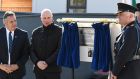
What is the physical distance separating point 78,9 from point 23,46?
6500 mm

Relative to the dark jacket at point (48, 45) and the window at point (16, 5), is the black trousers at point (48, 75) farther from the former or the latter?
the window at point (16, 5)

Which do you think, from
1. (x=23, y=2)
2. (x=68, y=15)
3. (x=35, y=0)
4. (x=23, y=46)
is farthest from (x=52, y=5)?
(x=23, y=46)

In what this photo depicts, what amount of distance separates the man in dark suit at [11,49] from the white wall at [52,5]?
6245mm

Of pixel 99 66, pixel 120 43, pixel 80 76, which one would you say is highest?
pixel 120 43

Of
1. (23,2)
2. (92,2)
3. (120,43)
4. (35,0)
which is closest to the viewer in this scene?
(120,43)

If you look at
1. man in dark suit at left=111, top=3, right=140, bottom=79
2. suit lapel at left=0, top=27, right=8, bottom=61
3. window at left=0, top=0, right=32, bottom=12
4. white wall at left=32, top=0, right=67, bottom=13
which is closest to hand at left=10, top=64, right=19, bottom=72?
suit lapel at left=0, top=27, right=8, bottom=61

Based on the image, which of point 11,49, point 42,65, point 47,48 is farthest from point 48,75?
point 11,49

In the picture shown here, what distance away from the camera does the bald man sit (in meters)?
6.31

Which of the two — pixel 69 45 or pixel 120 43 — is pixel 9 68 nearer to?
pixel 69 45

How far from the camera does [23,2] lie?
1402cm

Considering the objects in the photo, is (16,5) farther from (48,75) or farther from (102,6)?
(48,75)

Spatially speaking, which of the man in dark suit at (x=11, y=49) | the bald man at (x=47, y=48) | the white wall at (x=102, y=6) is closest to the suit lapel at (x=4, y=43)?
the man in dark suit at (x=11, y=49)

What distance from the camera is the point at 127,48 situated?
4.79m

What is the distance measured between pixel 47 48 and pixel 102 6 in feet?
18.5
